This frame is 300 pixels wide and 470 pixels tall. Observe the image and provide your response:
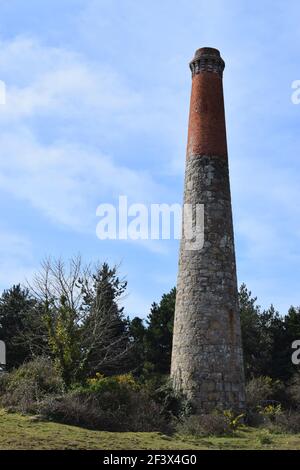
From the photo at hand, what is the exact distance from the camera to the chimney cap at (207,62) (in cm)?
2375

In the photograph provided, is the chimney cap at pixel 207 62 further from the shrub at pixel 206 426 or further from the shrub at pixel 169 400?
the shrub at pixel 206 426

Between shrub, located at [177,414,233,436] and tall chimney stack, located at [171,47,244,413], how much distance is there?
1.84 metres

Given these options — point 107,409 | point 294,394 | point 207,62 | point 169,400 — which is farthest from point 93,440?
point 294,394

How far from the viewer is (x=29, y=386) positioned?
18734 mm

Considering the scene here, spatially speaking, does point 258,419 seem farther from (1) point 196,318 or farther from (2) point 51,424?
(2) point 51,424

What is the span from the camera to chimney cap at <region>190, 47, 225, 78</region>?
23750 mm

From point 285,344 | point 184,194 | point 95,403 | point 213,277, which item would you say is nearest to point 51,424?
point 95,403

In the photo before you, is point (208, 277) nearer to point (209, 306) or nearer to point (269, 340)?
point (209, 306)

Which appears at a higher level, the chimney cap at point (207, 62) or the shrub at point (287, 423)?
the chimney cap at point (207, 62)

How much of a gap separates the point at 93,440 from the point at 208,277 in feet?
31.9

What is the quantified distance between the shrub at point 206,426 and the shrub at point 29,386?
4335 mm

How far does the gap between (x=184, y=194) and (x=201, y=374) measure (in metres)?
7.04

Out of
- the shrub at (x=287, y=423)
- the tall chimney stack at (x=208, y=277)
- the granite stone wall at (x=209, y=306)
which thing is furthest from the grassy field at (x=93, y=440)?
the tall chimney stack at (x=208, y=277)

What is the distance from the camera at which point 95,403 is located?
56.7 ft
